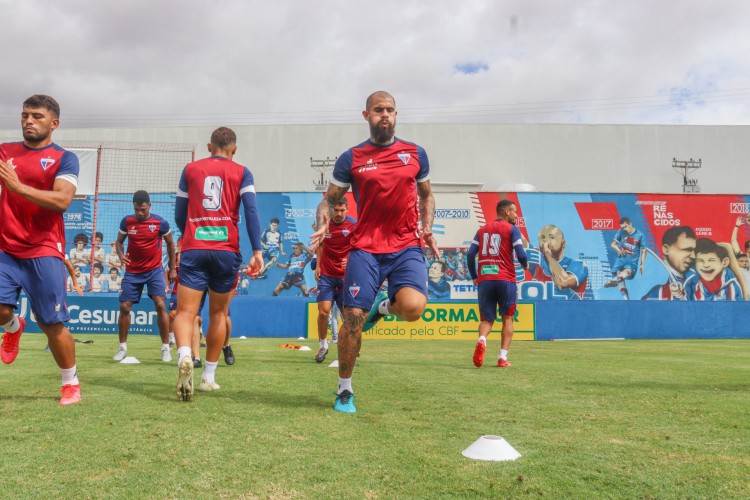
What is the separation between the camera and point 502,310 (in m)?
8.46

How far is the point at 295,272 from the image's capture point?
2677cm

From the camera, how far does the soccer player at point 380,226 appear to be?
4.55 metres

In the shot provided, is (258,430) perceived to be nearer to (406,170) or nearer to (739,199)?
(406,170)

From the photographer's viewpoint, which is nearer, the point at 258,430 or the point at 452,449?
the point at 452,449

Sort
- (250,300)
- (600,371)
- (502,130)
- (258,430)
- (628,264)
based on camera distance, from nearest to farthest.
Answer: (258,430)
(600,371)
(250,300)
(628,264)
(502,130)

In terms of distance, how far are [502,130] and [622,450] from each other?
38.0 meters

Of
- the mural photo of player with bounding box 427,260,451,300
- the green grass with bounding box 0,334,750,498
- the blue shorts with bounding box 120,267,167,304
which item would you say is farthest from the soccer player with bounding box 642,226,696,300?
the blue shorts with bounding box 120,267,167,304

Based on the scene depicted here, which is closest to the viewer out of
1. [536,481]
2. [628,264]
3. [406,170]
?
[536,481]

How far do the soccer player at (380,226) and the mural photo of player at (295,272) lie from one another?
71.5ft

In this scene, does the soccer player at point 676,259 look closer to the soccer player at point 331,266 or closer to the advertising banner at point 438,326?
the advertising banner at point 438,326

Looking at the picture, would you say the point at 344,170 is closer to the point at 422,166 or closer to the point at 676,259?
the point at 422,166

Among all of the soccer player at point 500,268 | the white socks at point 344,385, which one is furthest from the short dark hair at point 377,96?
the soccer player at point 500,268

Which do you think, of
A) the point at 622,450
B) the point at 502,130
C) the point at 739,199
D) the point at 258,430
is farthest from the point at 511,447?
the point at 502,130

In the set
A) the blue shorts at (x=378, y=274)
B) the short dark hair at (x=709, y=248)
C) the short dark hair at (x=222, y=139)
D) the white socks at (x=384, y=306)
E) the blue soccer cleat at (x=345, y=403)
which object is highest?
the short dark hair at (x=709, y=248)
